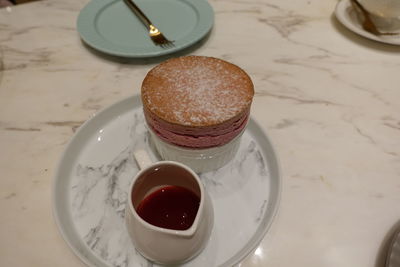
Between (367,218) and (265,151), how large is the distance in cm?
22

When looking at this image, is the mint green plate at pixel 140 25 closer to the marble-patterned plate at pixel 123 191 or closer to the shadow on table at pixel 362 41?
the marble-patterned plate at pixel 123 191

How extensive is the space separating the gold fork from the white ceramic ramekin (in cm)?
37

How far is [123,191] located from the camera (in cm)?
65

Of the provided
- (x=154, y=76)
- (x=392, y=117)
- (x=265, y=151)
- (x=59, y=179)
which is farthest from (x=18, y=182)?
(x=392, y=117)

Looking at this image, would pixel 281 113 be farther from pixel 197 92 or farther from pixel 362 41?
pixel 362 41

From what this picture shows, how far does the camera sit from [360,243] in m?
0.57

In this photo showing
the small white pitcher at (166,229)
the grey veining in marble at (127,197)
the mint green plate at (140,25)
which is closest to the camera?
the small white pitcher at (166,229)

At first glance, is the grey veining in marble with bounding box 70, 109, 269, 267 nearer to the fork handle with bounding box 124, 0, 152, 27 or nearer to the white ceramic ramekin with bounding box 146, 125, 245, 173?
the white ceramic ramekin with bounding box 146, 125, 245, 173

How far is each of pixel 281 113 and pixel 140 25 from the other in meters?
0.51

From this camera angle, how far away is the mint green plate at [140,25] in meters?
0.91

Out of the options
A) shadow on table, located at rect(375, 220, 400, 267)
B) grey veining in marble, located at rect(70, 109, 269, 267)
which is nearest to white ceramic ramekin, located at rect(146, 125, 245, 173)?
grey veining in marble, located at rect(70, 109, 269, 267)

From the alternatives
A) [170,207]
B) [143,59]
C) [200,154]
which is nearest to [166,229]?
[170,207]

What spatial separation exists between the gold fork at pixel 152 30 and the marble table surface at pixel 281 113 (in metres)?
0.06

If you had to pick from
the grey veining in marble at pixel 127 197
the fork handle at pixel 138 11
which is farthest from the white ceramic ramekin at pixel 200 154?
the fork handle at pixel 138 11
